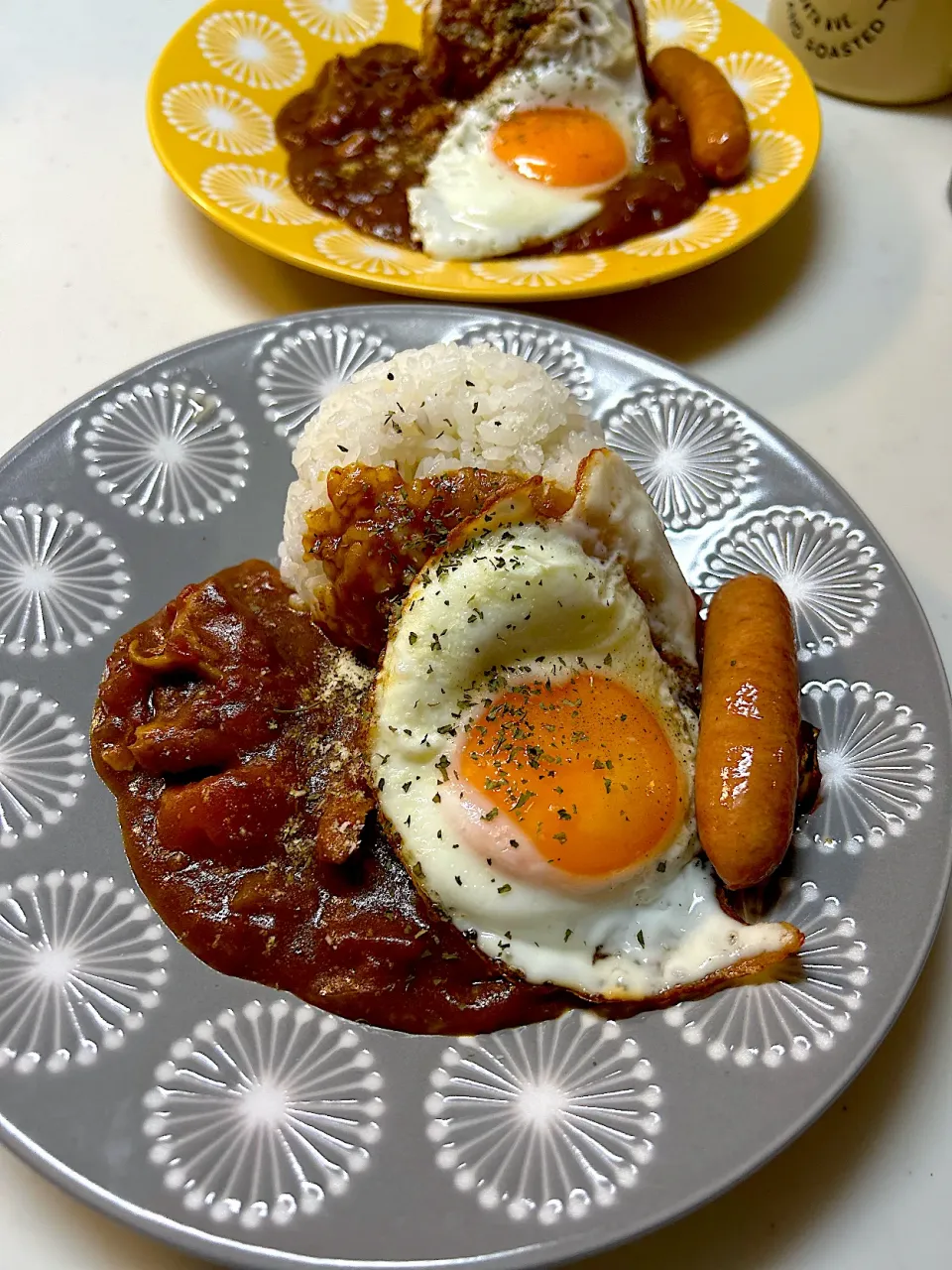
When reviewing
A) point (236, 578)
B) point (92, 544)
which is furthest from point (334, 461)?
point (92, 544)

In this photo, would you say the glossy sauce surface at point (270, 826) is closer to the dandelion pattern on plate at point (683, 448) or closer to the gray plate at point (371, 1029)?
the gray plate at point (371, 1029)

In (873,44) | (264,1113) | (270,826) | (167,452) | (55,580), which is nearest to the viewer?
(264,1113)

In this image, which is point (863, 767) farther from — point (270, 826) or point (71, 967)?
point (71, 967)

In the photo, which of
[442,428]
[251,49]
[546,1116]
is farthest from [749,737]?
[251,49]

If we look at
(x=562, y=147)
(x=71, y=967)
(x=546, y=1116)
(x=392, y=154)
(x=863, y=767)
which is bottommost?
(x=863, y=767)

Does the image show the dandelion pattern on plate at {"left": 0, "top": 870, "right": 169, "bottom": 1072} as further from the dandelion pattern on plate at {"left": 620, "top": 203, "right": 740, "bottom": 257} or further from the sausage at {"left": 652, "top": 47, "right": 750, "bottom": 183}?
the sausage at {"left": 652, "top": 47, "right": 750, "bottom": 183}

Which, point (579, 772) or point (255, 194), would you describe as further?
point (255, 194)

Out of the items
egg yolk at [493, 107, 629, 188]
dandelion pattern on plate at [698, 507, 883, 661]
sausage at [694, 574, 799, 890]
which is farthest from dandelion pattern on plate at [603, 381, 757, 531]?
egg yolk at [493, 107, 629, 188]
